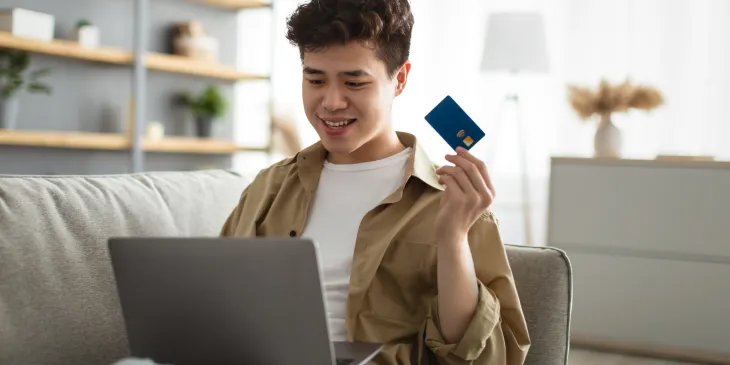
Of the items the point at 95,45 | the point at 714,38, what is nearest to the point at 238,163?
the point at 95,45

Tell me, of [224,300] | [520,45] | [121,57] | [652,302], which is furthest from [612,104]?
[224,300]

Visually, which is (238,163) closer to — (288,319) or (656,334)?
(656,334)

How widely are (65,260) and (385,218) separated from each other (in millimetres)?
580

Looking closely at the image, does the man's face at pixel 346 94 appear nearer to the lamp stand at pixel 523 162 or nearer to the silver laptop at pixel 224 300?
the silver laptop at pixel 224 300

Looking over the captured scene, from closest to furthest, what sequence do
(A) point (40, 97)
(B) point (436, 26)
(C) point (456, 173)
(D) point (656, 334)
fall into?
1. (C) point (456, 173)
2. (D) point (656, 334)
3. (A) point (40, 97)
4. (B) point (436, 26)

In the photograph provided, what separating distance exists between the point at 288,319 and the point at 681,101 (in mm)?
3856

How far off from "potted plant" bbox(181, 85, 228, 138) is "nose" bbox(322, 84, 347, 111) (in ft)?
12.1

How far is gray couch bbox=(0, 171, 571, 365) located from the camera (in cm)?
137

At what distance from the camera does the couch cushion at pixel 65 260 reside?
137 cm

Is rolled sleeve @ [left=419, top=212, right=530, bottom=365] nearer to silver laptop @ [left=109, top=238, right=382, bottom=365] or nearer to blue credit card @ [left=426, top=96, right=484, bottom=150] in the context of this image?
blue credit card @ [left=426, top=96, right=484, bottom=150]

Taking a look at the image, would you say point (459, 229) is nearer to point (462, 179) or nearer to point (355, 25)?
point (462, 179)

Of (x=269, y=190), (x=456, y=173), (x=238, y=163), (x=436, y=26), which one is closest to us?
(x=456, y=173)

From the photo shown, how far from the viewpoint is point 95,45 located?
434 cm

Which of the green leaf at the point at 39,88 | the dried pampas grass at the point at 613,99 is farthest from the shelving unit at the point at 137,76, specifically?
the dried pampas grass at the point at 613,99
